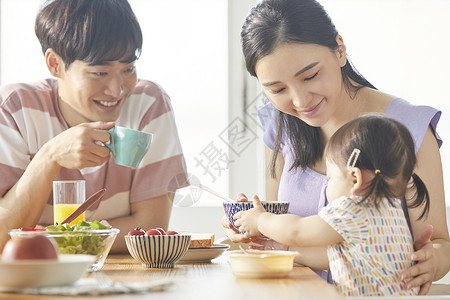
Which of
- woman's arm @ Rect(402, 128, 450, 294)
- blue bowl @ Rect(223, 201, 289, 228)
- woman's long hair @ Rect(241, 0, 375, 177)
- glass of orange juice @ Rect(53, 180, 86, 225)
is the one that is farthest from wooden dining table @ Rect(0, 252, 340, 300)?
woman's long hair @ Rect(241, 0, 375, 177)

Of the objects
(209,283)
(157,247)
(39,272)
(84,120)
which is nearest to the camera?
(39,272)

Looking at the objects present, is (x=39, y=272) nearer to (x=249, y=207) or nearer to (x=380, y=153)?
(x=249, y=207)

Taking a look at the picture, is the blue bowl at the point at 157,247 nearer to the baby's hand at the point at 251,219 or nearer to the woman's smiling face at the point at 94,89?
the baby's hand at the point at 251,219

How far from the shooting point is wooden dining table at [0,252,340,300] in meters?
0.95

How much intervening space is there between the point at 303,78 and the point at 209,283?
721 mm

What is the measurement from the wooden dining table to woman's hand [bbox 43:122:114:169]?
1.07 ft

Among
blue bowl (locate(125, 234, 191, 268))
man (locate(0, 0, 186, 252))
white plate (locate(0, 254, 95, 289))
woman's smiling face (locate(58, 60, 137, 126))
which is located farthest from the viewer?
woman's smiling face (locate(58, 60, 137, 126))

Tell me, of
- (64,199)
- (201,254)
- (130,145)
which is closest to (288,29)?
(130,145)

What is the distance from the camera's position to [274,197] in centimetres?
208

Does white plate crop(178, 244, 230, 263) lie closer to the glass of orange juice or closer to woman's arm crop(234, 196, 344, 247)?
woman's arm crop(234, 196, 344, 247)

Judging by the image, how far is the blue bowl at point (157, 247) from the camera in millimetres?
1357

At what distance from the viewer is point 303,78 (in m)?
1.63

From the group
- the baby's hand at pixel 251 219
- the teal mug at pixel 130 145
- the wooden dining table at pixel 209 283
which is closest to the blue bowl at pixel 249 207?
the baby's hand at pixel 251 219

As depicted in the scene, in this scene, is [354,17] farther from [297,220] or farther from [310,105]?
[297,220]
